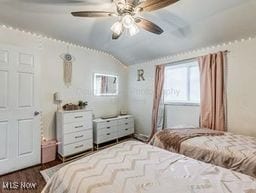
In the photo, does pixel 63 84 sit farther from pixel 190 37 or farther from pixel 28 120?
pixel 190 37

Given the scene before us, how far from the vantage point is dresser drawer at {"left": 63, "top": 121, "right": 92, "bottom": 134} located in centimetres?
316

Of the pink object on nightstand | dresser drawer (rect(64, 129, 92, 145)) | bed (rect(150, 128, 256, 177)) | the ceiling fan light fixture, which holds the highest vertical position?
the ceiling fan light fixture

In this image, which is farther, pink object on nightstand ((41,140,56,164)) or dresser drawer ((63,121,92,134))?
dresser drawer ((63,121,92,134))

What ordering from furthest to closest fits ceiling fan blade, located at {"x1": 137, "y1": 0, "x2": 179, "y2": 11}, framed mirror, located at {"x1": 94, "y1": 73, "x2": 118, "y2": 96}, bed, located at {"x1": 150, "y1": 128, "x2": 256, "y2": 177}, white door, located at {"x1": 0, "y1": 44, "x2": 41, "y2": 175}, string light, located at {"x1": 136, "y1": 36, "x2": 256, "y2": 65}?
1. framed mirror, located at {"x1": 94, "y1": 73, "x2": 118, "y2": 96}
2. string light, located at {"x1": 136, "y1": 36, "x2": 256, "y2": 65}
3. white door, located at {"x1": 0, "y1": 44, "x2": 41, "y2": 175}
4. bed, located at {"x1": 150, "y1": 128, "x2": 256, "y2": 177}
5. ceiling fan blade, located at {"x1": 137, "y1": 0, "x2": 179, "y2": 11}

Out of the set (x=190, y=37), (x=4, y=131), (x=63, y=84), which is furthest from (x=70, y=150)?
(x=190, y=37)

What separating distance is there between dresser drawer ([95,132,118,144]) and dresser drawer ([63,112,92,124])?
483 millimetres

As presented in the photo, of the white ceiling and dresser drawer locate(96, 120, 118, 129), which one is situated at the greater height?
the white ceiling

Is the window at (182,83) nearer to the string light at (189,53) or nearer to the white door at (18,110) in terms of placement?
the string light at (189,53)

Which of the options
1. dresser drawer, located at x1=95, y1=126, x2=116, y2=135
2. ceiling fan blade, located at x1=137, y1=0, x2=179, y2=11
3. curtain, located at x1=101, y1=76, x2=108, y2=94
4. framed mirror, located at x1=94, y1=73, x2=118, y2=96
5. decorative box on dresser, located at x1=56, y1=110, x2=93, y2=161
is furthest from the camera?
curtain, located at x1=101, y1=76, x2=108, y2=94

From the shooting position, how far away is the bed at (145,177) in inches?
43.4

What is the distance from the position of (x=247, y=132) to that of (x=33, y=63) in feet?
12.3

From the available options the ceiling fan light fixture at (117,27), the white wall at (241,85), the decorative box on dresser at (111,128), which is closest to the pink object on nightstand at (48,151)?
the decorative box on dresser at (111,128)

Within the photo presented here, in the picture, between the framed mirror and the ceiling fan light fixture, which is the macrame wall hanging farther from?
the ceiling fan light fixture

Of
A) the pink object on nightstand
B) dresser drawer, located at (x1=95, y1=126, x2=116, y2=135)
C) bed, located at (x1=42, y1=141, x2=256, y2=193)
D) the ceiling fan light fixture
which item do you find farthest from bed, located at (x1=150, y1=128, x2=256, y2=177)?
the pink object on nightstand
